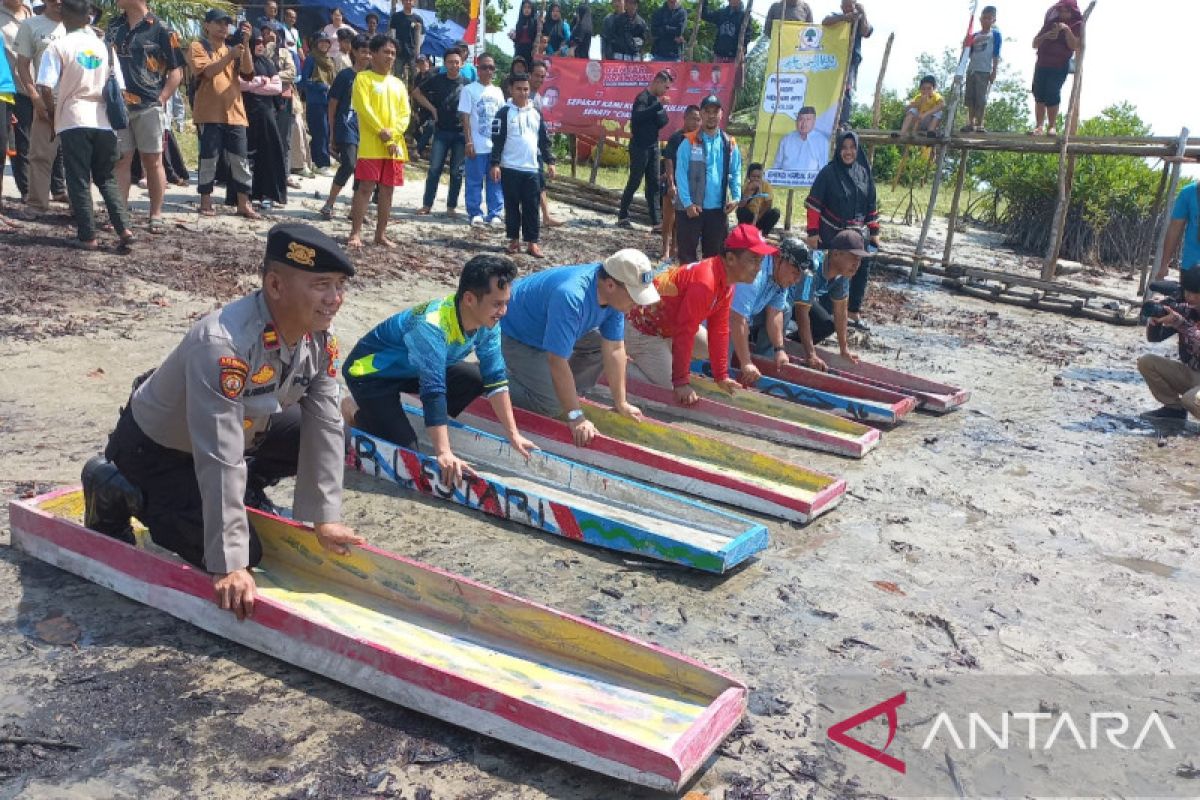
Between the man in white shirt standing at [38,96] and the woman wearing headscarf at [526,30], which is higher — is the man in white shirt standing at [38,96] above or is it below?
below

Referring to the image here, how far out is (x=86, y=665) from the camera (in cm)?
321

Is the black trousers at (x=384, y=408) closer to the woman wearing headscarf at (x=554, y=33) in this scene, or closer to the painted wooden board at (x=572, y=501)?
the painted wooden board at (x=572, y=501)

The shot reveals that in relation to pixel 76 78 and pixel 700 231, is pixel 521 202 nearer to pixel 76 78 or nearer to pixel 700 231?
pixel 700 231

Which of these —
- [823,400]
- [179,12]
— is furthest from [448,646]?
[179,12]

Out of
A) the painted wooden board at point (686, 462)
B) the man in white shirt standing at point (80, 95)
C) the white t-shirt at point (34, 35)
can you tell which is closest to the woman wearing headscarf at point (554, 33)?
the white t-shirt at point (34, 35)

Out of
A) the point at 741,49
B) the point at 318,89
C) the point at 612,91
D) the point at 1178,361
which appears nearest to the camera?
the point at 1178,361

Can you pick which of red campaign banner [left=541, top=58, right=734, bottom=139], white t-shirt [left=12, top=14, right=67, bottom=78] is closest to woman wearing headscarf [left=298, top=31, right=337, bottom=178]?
red campaign banner [left=541, top=58, right=734, bottom=139]

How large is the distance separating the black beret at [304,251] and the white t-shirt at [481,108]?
8.81 m

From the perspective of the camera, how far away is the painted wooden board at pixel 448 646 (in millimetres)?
2832

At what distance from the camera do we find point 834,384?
7.32 m

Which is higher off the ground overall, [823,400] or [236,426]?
[236,426]

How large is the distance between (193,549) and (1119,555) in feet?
14.3

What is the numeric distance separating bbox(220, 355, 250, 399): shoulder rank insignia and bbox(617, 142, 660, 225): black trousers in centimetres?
1082

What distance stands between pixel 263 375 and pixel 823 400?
4.72m
